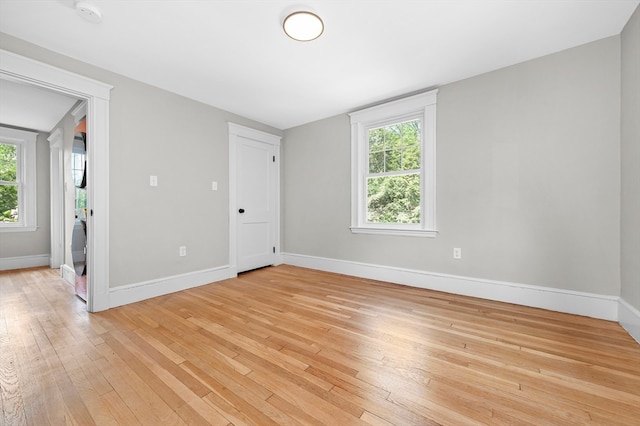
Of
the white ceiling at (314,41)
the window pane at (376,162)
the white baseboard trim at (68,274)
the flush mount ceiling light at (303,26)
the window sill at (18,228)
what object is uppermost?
the white ceiling at (314,41)

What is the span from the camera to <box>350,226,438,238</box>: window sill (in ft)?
10.1

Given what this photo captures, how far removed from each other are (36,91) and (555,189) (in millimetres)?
5818

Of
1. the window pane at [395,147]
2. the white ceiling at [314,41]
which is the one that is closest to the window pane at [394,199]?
the window pane at [395,147]

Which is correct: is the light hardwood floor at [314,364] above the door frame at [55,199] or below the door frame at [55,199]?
below

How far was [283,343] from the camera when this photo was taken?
185 centimetres

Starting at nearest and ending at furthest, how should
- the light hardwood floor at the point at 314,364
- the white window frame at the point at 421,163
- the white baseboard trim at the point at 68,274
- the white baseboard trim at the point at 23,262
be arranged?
the light hardwood floor at the point at 314,364 → the white window frame at the point at 421,163 → the white baseboard trim at the point at 68,274 → the white baseboard trim at the point at 23,262

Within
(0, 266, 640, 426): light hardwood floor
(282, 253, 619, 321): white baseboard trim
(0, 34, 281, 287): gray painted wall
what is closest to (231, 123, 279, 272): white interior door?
(0, 34, 281, 287): gray painted wall

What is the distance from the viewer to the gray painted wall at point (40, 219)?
4.43 m

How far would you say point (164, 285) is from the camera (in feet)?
9.73

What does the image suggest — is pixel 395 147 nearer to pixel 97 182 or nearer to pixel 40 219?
pixel 97 182

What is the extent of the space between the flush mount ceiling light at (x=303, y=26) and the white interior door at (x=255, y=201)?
2052 mm

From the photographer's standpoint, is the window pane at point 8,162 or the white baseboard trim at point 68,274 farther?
the window pane at point 8,162

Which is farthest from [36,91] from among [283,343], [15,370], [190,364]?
[283,343]

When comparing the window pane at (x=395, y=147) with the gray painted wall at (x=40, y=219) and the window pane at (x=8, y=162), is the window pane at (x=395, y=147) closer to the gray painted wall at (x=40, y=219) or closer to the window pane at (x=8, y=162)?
the gray painted wall at (x=40, y=219)
